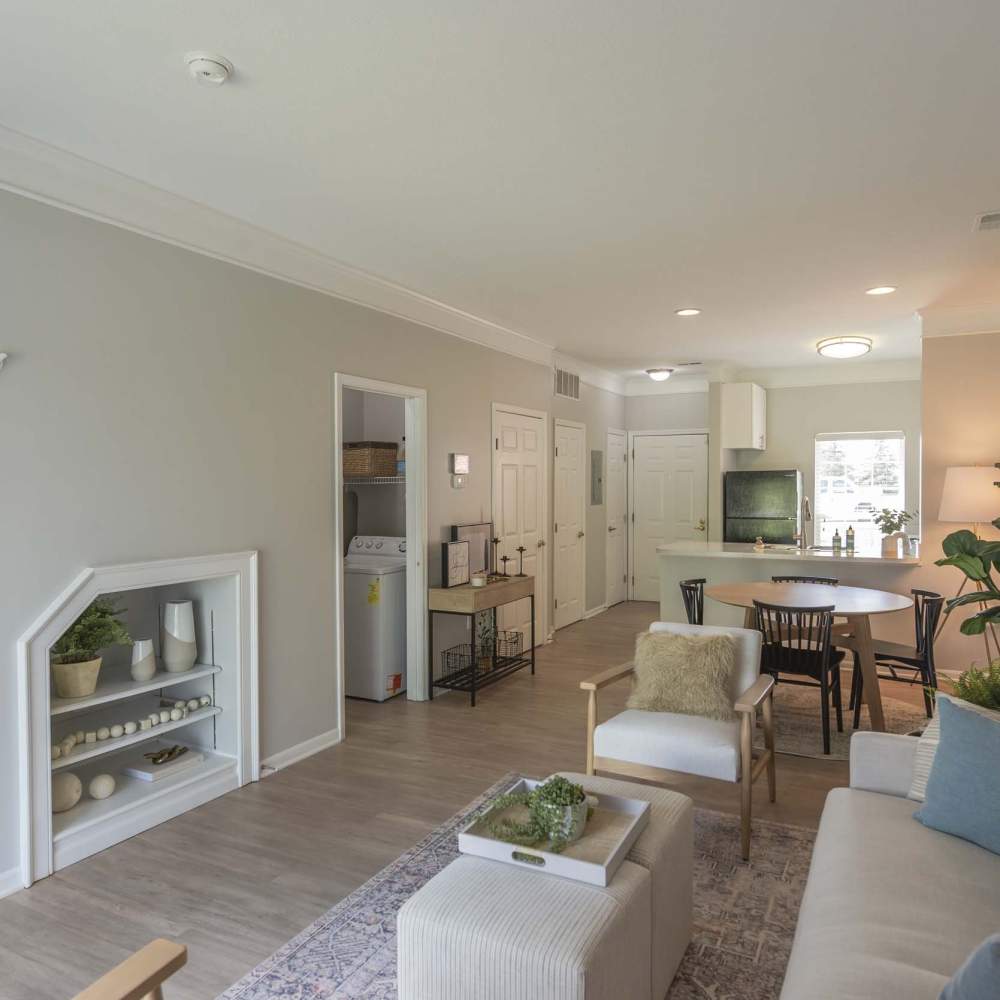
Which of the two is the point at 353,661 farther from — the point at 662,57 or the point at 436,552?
the point at 662,57

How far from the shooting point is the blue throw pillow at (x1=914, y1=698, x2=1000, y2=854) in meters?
2.01

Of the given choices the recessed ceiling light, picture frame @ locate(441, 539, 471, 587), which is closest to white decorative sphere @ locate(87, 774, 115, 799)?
picture frame @ locate(441, 539, 471, 587)

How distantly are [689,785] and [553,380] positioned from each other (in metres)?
4.08

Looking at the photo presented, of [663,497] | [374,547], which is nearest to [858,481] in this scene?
[663,497]

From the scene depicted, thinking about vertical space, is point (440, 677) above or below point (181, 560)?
below

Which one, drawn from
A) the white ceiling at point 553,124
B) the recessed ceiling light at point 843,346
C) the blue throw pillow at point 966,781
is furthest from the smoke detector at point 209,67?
the recessed ceiling light at point 843,346

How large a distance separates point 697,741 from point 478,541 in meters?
2.87

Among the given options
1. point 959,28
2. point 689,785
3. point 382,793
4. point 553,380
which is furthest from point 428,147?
point 553,380

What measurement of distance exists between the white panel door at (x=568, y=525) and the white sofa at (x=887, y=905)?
486 centimetres

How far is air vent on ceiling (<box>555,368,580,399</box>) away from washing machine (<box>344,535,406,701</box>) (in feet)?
8.60

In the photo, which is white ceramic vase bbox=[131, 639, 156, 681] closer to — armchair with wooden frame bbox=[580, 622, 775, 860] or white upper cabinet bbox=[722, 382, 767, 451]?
armchair with wooden frame bbox=[580, 622, 775, 860]

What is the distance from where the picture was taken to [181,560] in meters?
3.26

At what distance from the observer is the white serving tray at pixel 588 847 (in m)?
1.88

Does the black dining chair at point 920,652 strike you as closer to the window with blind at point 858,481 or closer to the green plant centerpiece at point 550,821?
the green plant centerpiece at point 550,821
